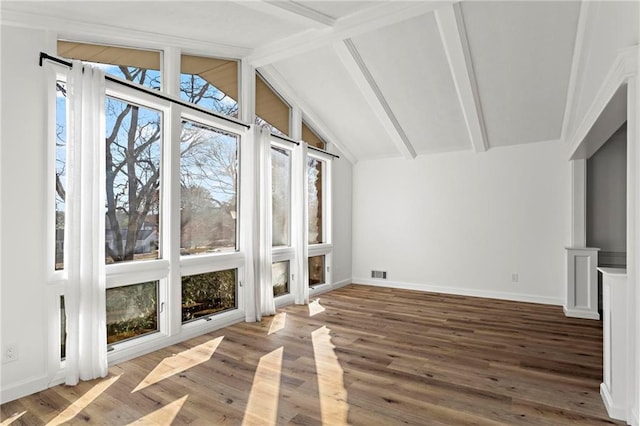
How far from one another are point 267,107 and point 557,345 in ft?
14.7

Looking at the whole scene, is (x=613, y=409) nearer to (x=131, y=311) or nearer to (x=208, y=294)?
(x=208, y=294)

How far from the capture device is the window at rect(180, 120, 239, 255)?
402cm

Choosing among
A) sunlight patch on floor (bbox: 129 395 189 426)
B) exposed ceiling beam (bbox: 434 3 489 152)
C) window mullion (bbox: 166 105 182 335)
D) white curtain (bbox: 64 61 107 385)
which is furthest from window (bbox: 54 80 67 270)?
exposed ceiling beam (bbox: 434 3 489 152)

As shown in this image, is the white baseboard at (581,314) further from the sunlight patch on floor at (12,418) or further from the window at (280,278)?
the sunlight patch on floor at (12,418)

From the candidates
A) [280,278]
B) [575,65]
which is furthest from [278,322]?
[575,65]

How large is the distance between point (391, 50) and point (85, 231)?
11.9 ft

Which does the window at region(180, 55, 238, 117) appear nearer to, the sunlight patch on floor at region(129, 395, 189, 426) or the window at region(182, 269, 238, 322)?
the window at region(182, 269, 238, 322)

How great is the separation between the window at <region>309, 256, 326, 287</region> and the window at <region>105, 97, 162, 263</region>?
3.03 m

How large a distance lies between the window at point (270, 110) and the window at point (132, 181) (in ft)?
5.18

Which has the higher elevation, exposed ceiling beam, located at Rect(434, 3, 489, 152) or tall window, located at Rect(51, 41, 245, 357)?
exposed ceiling beam, located at Rect(434, 3, 489, 152)

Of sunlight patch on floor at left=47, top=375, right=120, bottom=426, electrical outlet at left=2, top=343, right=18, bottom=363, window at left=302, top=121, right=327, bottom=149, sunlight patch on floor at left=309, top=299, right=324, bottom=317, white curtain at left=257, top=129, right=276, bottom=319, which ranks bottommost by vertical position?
sunlight patch on floor at left=309, top=299, right=324, bottom=317

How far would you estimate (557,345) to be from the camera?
3672 mm

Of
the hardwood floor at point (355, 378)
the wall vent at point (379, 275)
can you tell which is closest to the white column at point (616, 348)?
the hardwood floor at point (355, 378)

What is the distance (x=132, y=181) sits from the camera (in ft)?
11.4
